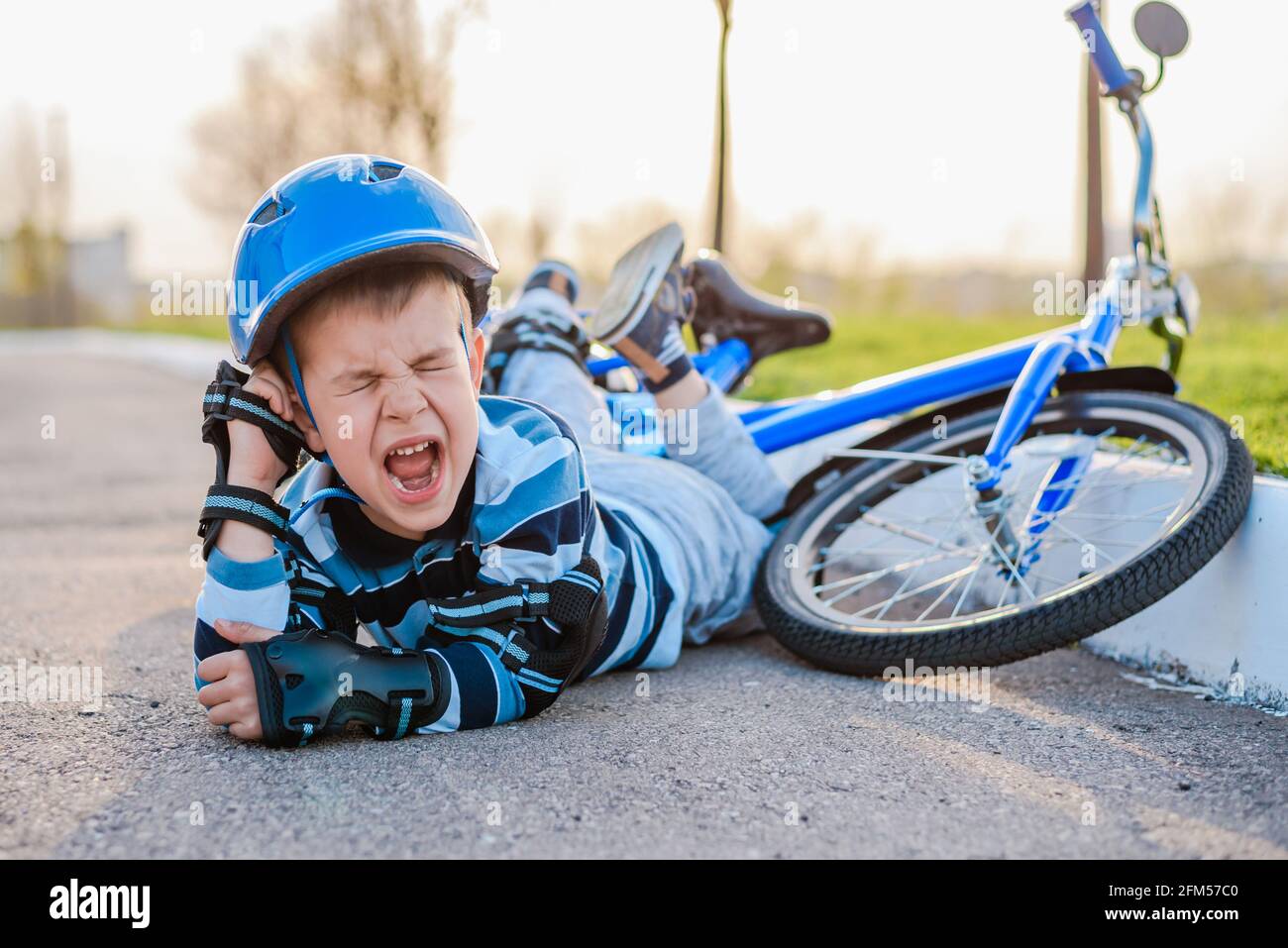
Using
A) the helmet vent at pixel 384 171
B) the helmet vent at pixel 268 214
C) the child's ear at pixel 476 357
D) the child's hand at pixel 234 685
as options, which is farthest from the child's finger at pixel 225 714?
the helmet vent at pixel 384 171

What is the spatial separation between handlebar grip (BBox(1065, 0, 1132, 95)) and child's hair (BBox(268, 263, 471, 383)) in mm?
2135

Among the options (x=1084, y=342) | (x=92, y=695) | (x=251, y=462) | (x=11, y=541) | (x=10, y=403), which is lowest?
(x=10, y=403)

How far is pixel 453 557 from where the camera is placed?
237 centimetres

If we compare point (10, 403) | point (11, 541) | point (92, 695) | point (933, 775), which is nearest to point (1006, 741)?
point (933, 775)

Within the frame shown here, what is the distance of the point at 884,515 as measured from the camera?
12.1 ft

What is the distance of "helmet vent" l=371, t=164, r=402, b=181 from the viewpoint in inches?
87.8

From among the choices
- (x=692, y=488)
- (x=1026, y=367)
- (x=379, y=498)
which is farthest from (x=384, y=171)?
(x=1026, y=367)

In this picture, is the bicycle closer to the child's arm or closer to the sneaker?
the sneaker

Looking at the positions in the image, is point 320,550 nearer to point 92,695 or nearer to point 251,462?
point 251,462

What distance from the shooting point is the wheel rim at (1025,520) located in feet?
9.34

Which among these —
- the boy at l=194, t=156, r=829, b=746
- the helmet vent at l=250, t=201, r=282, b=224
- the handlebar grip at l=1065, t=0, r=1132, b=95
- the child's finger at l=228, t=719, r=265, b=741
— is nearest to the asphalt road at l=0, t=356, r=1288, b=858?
the child's finger at l=228, t=719, r=265, b=741

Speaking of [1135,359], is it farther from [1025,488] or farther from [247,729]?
[247,729]

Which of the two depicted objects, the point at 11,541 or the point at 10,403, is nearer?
the point at 11,541

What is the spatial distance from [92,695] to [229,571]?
0.68 meters
